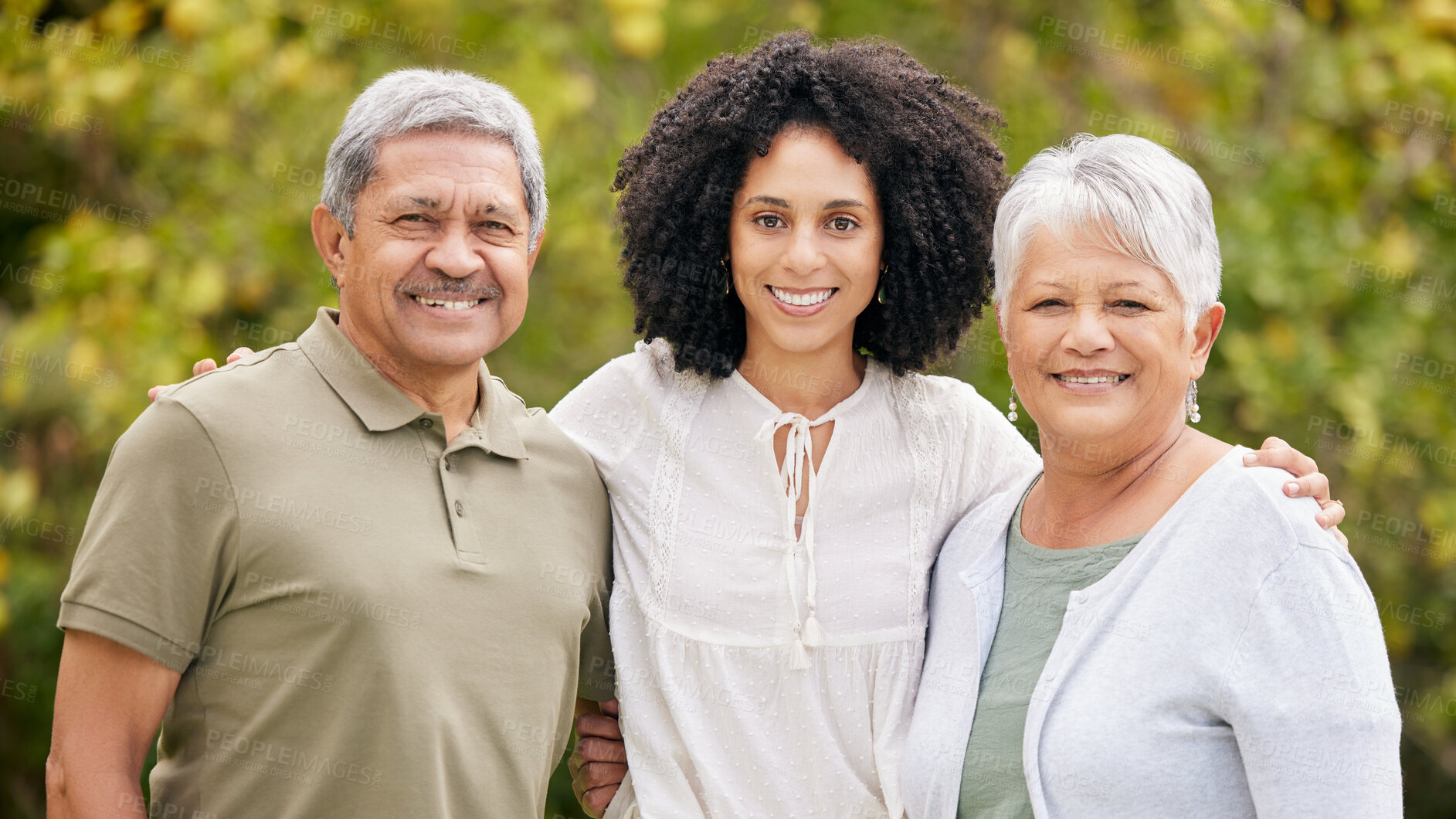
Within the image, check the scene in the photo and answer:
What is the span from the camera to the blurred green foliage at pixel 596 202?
4.45 meters

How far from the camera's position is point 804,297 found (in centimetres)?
249

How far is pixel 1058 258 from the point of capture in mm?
2205

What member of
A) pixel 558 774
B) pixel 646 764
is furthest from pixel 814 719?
pixel 558 774

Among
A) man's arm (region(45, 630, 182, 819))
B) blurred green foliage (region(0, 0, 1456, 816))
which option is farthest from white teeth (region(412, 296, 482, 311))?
blurred green foliage (region(0, 0, 1456, 816))

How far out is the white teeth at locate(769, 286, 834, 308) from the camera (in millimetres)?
2490

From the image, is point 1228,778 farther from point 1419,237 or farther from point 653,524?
point 1419,237

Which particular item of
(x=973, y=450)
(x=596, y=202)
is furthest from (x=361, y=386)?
(x=596, y=202)

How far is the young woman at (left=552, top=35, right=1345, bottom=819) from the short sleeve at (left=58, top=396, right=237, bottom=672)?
32.7 inches

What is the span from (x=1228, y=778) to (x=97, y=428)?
12.8 feet

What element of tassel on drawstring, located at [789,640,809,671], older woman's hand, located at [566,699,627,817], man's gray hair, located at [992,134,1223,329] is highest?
man's gray hair, located at [992,134,1223,329]

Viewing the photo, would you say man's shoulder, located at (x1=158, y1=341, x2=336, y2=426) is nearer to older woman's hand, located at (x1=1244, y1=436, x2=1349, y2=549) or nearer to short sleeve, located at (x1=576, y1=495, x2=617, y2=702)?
short sleeve, located at (x1=576, y1=495, x2=617, y2=702)

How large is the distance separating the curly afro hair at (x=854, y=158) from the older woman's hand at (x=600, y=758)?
80cm

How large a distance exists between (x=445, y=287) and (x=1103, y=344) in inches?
47.6

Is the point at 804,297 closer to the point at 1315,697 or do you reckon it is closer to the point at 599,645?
the point at 599,645
